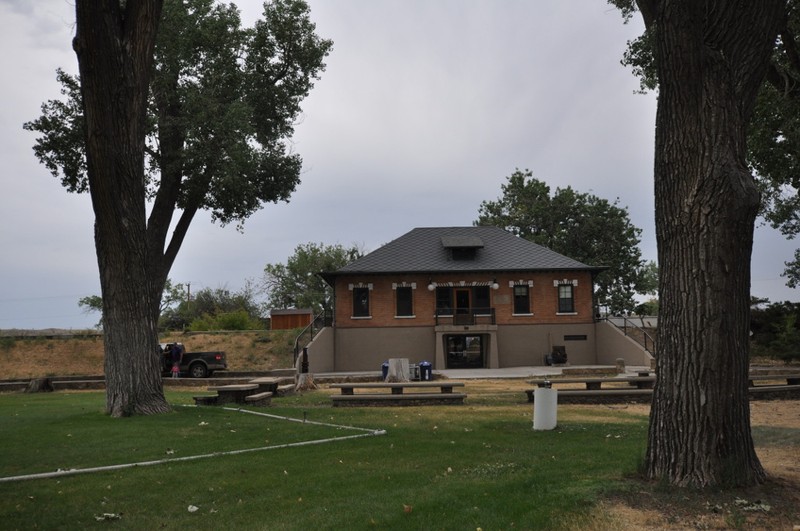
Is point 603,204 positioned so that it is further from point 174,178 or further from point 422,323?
point 174,178

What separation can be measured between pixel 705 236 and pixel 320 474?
4595mm

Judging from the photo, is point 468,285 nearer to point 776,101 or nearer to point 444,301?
point 444,301

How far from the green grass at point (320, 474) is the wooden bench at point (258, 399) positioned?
311 centimetres

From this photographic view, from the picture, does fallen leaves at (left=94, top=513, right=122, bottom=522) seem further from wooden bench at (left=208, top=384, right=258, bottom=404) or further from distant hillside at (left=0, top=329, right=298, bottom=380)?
distant hillside at (left=0, top=329, right=298, bottom=380)

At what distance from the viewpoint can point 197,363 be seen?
2839 centimetres

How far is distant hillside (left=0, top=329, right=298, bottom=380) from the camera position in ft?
108

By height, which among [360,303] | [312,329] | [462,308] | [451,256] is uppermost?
[451,256]

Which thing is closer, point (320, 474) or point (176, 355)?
point (320, 474)

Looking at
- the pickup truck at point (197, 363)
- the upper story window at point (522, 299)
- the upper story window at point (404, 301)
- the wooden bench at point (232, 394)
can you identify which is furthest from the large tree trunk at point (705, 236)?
the upper story window at point (522, 299)

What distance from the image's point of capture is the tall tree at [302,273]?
7056cm

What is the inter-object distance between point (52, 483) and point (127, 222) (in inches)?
289

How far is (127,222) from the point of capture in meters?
13.5

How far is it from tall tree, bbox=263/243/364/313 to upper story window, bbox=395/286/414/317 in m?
33.9

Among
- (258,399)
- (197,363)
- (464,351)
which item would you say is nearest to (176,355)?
(197,363)
